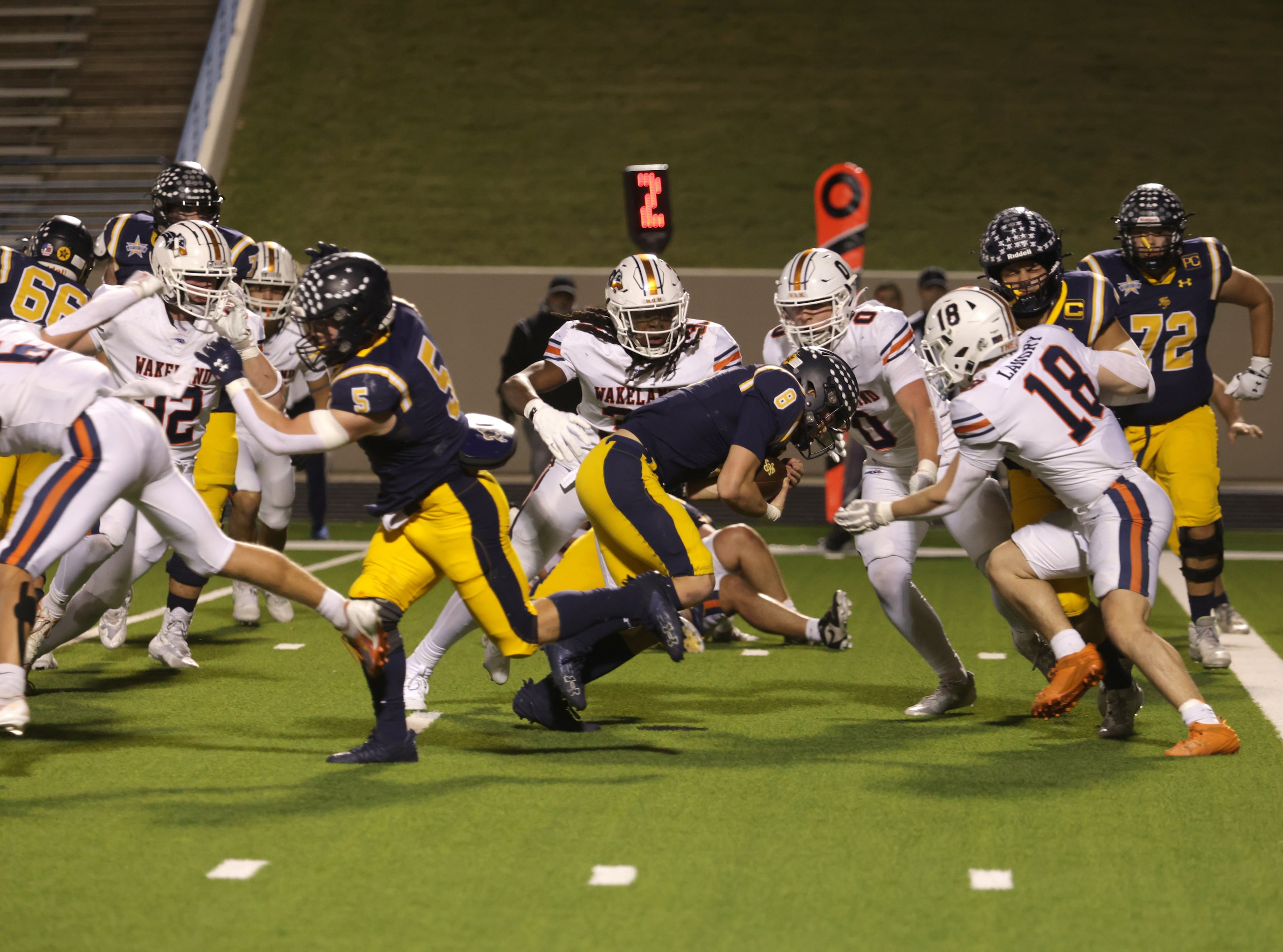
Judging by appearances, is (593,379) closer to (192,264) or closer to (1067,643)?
(192,264)

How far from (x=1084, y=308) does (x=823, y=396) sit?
48.1 inches

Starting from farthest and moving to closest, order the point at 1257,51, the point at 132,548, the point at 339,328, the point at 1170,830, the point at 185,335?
the point at 1257,51
the point at 185,335
the point at 132,548
the point at 339,328
the point at 1170,830

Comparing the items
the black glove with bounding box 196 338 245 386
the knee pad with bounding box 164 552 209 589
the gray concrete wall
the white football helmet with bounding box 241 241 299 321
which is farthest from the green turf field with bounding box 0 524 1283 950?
the gray concrete wall

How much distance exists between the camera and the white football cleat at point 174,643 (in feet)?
22.4

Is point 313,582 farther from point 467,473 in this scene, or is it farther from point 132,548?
point 132,548

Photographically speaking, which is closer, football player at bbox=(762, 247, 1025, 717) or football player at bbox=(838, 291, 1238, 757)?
football player at bbox=(838, 291, 1238, 757)

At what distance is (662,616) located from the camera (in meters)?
4.95

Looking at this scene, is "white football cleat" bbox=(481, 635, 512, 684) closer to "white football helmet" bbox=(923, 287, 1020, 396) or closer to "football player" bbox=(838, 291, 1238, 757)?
"football player" bbox=(838, 291, 1238, 757)

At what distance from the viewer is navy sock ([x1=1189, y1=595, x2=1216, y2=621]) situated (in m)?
7.12

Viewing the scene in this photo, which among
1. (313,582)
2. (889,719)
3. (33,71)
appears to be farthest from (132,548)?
(33,71)

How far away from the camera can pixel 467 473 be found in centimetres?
513

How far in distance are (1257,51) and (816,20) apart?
19.7 feet

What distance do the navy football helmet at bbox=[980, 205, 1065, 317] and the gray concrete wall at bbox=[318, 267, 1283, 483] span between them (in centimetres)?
892

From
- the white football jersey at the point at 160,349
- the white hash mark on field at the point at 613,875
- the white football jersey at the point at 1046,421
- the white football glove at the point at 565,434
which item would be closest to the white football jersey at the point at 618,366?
the white football glove at the point at 565,434
